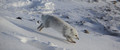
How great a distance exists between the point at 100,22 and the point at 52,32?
9.77 ft

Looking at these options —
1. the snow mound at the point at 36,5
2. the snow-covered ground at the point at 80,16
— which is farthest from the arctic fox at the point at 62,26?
the snow mound at the point at 36,5

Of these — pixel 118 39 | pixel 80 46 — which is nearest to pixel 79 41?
pixel 80 46

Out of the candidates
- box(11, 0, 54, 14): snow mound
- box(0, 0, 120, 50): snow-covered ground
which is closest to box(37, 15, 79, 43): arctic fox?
box(0, 0, 120, 50): snow-covered ground

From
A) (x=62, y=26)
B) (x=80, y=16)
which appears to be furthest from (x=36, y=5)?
(x=62, y=26)

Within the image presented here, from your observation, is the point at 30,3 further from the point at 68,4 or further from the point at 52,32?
the point at 52,32

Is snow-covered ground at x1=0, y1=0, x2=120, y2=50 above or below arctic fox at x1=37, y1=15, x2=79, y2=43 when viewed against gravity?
below

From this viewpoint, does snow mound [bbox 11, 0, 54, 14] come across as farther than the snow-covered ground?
Yes

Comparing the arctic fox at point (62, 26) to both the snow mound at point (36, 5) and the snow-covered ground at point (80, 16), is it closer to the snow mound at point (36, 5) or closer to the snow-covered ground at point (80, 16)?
the snow-covered ground at point (80, 16)

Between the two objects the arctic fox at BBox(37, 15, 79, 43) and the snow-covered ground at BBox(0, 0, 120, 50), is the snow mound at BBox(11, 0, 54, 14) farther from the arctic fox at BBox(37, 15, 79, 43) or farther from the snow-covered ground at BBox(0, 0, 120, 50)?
the arctic fox at BBox(37, 15, 79, 43)

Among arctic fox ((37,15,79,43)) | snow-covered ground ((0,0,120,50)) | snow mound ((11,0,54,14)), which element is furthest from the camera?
snow mound ((11,0,54,14))

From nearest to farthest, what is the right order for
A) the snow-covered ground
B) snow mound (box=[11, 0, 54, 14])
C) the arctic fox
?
the arctic fox → the snow-covered ground → snow mound (box=[11, 0, 54, 14])

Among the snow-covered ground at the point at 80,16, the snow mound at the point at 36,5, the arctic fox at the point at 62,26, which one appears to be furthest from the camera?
the snow mound at the point at 36,5

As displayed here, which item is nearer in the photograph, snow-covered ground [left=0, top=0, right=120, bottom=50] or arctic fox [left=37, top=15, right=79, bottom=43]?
arctic fox [left=37, top=15, right=79, bottom=43]

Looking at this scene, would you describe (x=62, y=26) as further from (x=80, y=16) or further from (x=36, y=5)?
(x=36, y=5)
